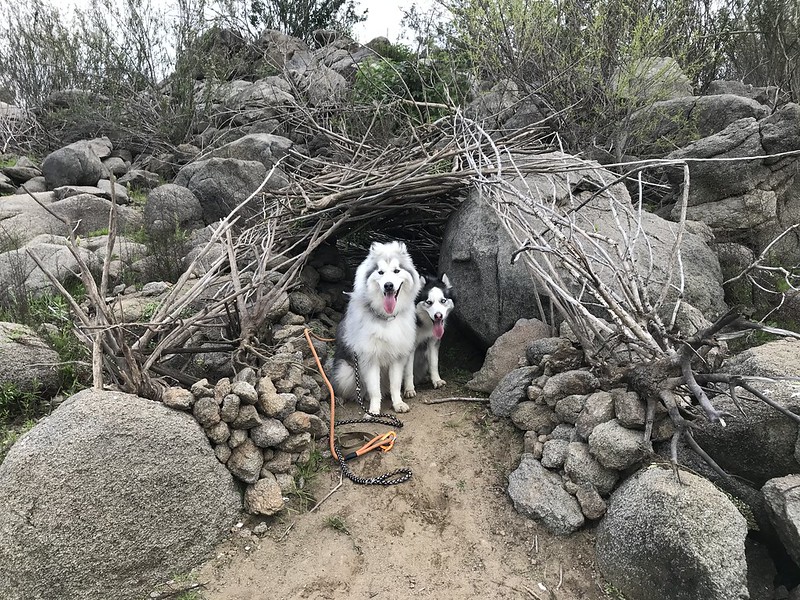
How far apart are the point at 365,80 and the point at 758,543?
7.48m

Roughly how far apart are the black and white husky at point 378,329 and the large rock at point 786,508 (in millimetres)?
2528

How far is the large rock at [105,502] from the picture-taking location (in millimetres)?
2434

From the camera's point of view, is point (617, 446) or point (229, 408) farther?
point (229, 408)

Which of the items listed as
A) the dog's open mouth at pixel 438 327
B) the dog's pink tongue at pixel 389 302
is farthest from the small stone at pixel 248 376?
the dog's open mouth at pixel 438 327

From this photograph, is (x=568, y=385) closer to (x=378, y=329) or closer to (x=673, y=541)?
(x=673, y=541)

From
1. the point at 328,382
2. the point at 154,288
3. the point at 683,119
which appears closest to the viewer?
the point at 328,382

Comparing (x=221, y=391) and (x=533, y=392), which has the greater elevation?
(x=221, y=391)

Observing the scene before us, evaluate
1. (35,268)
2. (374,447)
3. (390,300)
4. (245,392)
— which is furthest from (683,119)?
(35,268)

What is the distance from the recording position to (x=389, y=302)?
4203mm

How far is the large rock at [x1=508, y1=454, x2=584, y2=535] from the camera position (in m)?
2.90

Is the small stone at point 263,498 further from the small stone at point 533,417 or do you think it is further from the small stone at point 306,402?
the small stone at point 533,417

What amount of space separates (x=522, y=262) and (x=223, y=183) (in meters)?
4.91

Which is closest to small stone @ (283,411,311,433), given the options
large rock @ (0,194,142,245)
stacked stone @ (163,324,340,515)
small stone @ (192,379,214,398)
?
stacked stone @ (163,324,340,515)

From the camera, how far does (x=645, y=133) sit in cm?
646
